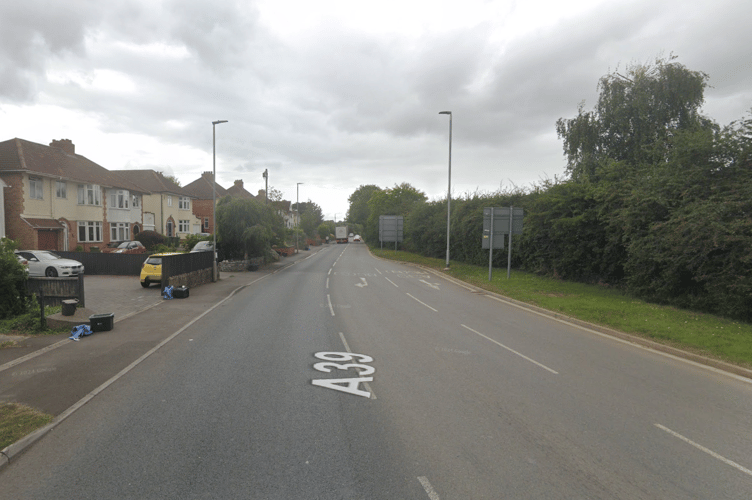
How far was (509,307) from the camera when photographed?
16.7 metres

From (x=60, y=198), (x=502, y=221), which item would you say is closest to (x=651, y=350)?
(x=502, y=221)

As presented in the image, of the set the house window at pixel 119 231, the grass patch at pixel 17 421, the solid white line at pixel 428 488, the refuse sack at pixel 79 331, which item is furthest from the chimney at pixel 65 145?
the solid white line at pixel 428 488

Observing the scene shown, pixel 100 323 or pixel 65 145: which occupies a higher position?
pixel 65 145

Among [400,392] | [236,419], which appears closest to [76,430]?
[236,419]

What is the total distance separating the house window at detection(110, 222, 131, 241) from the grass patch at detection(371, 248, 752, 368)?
34203 millimetres

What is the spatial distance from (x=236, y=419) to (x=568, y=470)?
4.08 m

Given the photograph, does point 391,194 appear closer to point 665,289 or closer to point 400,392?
point 665,289

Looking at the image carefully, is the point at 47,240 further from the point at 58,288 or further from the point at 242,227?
the point at 58,288

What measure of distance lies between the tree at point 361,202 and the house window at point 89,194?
3684 inches

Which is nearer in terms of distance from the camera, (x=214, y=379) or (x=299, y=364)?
(x=214, y=379)

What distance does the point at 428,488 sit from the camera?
13.5 ft

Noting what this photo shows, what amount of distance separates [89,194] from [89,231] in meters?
3.09

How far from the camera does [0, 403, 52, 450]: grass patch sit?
5125 mm

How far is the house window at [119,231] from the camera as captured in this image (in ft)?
A: 128
